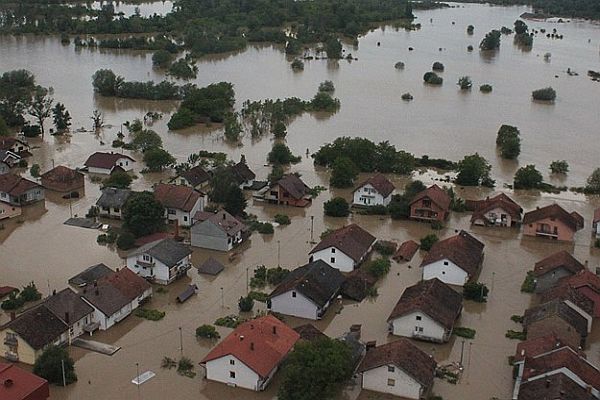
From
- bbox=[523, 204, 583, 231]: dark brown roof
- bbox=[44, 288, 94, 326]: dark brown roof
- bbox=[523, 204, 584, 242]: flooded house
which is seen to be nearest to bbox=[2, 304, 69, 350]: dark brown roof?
bbox=[44, 288, 94, 326]: dark brown roof

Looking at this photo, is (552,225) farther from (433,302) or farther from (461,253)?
(433,302)

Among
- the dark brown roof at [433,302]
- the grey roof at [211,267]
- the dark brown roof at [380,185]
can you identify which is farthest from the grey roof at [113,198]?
the dark brown roof at [433,302]

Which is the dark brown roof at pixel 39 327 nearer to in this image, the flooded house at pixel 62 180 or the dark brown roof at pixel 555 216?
the flooded house at pixel 62 180

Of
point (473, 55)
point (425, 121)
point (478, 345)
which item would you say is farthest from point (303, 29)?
point (478, 345)

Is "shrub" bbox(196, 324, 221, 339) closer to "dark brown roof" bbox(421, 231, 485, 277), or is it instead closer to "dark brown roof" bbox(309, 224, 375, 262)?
"dark brown roof" bbox(309, 224, 375, 262)

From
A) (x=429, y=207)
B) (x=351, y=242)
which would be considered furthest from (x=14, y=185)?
(x=429, y=207)

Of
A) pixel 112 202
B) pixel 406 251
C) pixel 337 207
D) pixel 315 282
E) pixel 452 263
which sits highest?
pixel 452 263

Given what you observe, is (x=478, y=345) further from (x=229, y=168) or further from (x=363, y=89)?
(x=363, y=89)
